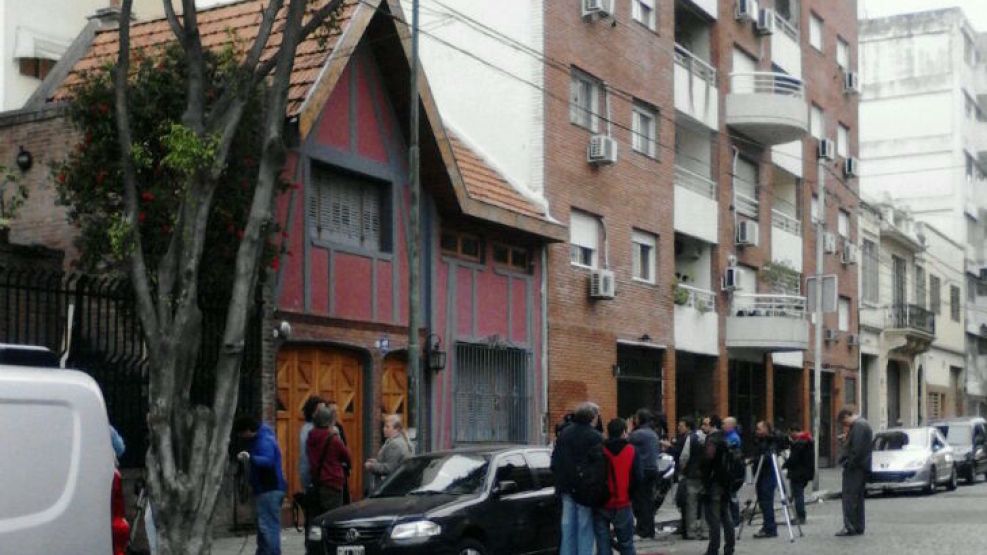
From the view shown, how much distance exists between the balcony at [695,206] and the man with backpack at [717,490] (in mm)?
15676

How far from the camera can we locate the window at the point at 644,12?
99.6 feet

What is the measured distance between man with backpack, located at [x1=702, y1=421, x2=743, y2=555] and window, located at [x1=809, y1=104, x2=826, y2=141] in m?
25.9

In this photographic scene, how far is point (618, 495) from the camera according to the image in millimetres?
13773

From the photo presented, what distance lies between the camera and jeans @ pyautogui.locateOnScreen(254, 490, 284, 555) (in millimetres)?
13656

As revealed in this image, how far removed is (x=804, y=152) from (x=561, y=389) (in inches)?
658

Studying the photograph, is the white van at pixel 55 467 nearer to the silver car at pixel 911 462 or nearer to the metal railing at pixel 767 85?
the silver car at pixel 911 462

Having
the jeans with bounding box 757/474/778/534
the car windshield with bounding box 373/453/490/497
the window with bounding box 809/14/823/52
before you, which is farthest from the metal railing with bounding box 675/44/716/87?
the car windshield with bounding box 373/453/490/497

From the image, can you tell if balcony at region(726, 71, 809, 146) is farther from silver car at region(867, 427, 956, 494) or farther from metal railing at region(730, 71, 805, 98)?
silver car at region(867, 427, 956, 494)

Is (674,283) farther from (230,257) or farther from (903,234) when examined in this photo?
(903,234)

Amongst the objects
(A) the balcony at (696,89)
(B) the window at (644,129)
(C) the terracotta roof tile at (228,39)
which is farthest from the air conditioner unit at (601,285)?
(C) the terracotta roof tile at (228,39)

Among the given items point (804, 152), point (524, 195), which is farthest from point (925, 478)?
point (804, 152)

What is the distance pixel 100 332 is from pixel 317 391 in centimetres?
435

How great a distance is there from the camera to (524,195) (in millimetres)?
26141

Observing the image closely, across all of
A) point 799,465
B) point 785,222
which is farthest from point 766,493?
point 785,222
